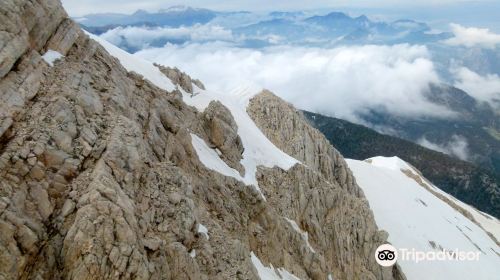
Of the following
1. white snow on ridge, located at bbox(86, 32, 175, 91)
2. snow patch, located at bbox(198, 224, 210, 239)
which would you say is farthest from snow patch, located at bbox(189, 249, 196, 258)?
white snow on ridge, located at bbox(86, 32, 175, 91)

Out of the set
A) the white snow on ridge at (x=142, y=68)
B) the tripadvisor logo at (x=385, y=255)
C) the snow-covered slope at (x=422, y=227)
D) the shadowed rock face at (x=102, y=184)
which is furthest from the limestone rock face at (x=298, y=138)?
the shadowed rock face at (x=102, y=184)

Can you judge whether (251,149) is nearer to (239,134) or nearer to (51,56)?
(239,134)

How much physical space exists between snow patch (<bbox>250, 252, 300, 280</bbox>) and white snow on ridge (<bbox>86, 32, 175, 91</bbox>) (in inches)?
800

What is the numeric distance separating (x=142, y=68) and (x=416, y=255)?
153 feet

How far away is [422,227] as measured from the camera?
77062mm

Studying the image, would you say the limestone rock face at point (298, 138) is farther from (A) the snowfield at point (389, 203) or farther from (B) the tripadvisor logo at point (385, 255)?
(B) the tripadvisor logo at point (385, 255)

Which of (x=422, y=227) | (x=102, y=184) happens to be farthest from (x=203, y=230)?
(x=422, y=227)

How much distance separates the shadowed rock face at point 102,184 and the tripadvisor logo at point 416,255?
14.5 m

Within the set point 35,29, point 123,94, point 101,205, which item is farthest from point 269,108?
point 101,205

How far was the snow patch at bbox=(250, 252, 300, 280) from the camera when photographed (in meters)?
31.6

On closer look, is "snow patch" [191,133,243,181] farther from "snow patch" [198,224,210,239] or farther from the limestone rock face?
the limestone rock face

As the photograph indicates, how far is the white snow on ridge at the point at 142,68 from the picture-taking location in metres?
44.1

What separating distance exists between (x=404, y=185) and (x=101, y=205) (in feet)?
290

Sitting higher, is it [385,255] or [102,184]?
[102,184]
